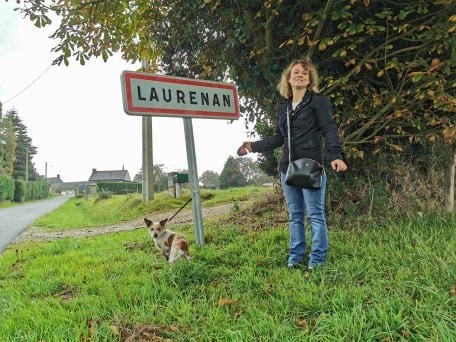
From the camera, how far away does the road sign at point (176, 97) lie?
3.41 meters

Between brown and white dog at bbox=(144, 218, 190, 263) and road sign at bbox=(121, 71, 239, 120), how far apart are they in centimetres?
136

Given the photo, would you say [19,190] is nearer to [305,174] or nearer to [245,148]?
[245,148]

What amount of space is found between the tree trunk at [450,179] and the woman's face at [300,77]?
3.05 metres

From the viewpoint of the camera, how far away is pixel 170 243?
12.9 ft

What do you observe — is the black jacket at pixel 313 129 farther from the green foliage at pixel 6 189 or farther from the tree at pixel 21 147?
the tree at pixel 21 147

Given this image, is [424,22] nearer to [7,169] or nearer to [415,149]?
[415,149]

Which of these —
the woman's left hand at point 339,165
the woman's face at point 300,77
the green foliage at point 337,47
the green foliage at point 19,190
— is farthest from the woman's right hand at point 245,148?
the green foliage at point 19,190

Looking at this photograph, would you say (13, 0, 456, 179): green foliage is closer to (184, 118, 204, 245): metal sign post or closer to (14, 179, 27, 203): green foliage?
(184, 118, 204, 245): metal sign post

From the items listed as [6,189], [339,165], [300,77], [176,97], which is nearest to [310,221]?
[339,165]

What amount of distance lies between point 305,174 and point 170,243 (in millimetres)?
1844

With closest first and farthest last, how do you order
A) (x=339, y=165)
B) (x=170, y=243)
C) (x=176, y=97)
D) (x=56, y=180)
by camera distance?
1. (x=339, y=165)
2. (x=176, y=97)
3. (x=170, y=243)
4. (x=56, y=180)

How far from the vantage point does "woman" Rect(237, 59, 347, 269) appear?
3.01 m

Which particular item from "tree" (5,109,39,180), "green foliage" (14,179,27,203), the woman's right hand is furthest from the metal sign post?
"tree" (5,109,39,180)

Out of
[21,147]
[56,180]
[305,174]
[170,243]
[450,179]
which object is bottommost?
[170,243]
